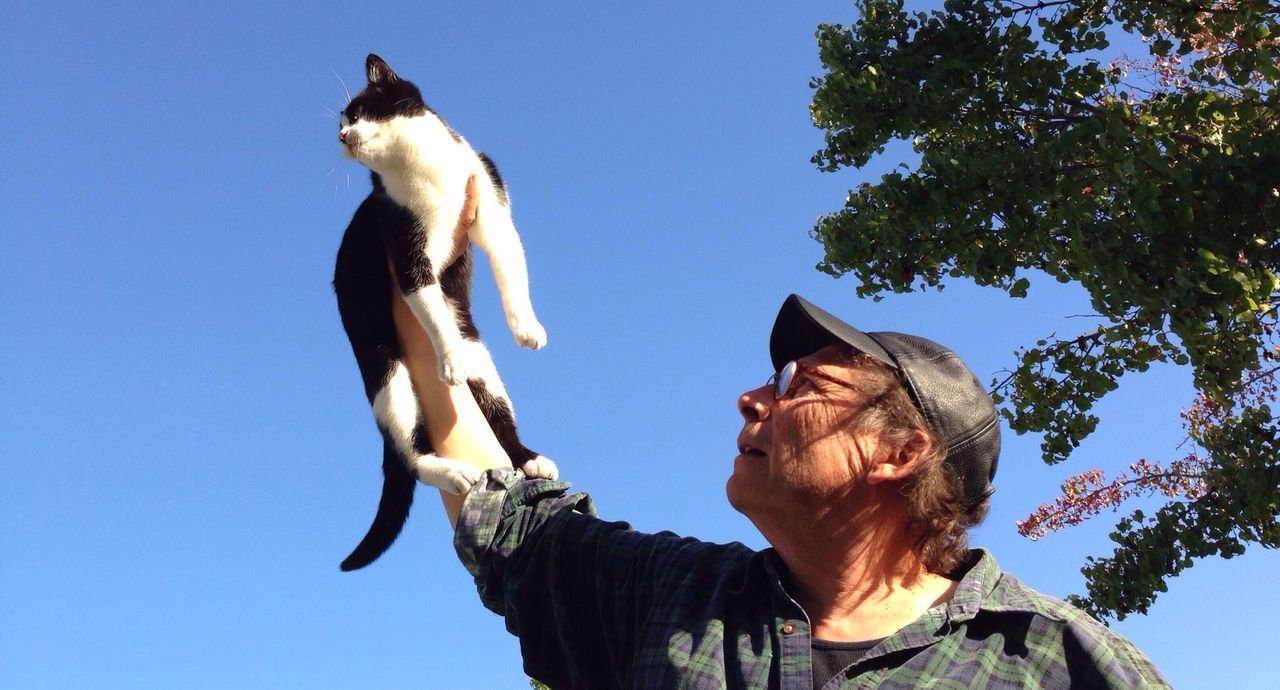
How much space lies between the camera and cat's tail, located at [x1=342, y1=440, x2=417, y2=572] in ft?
7.44

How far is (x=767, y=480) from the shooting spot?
1.65 metres

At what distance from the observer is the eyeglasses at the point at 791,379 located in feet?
5.68

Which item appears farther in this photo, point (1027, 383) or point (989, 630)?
point (1027, 383)

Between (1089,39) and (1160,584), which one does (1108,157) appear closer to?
(1089,39)

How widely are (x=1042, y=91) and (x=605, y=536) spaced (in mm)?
4311

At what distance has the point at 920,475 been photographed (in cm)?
169

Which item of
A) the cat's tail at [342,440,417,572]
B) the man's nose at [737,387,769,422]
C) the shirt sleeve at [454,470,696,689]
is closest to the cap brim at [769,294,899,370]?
the man's nose at [737,387,769,422]

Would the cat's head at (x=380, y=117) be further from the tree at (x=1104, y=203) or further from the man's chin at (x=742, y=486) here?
the tree at (x=1104, y=203)

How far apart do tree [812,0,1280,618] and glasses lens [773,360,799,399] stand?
2.75 m

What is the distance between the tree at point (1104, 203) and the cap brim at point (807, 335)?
265 cm

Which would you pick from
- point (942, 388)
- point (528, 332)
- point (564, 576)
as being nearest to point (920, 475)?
point (942, 388)

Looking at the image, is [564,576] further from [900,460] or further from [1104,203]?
[1104,203]

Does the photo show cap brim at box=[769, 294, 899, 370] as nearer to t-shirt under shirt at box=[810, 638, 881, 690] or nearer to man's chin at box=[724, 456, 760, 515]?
man's chin at box=[724, 456, 760, 515]

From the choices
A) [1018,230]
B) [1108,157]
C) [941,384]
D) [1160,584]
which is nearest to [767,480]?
[941,384]
